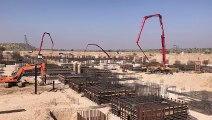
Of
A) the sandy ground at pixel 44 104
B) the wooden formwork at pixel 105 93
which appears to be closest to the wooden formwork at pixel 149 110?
the sandy ground at pixel 44 104

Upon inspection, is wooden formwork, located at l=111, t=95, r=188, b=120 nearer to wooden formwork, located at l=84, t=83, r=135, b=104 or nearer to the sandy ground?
the sandy ground

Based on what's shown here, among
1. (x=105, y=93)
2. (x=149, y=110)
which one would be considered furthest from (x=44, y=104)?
(x=149, y=110)

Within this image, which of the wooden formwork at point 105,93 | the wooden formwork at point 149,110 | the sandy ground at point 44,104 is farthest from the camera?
the wooden formwork at point 105,93

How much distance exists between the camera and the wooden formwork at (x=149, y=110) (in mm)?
13344

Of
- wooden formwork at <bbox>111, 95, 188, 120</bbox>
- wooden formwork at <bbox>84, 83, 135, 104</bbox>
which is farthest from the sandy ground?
wooden formwork at <bbox>111, 95, 188, 120</bbox>

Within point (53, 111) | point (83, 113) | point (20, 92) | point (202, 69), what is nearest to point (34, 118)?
point (53, 111)

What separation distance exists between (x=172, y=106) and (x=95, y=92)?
22.3ft

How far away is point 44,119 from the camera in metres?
13.9

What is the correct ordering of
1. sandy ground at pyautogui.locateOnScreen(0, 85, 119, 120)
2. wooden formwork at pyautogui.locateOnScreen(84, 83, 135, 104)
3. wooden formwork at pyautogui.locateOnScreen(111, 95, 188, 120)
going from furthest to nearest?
wooden formwork at pyautogui.locateOnScreen(84, 83, 135, 104) → sandy ground at pyautogui.locateOnScreen(0, 85, 119, 120) → wooden formwork at pyautogui.locateOnScreen(111, 95, 188, 120)

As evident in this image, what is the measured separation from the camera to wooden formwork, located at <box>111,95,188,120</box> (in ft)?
43.8

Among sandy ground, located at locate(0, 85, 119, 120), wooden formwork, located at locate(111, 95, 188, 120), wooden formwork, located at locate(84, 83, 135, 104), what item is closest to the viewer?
wooden formwork, located at locate(111, 95, 188, 120)

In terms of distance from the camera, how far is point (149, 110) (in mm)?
13367

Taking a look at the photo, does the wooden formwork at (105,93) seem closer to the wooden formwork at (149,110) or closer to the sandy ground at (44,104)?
the sandy ground at (44,104)

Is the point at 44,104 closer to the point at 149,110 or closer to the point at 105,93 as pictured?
the point at 105,93
